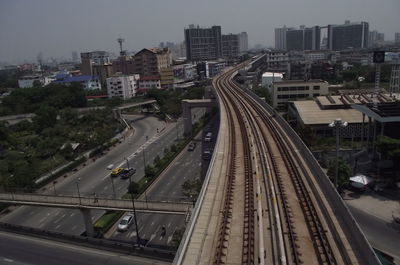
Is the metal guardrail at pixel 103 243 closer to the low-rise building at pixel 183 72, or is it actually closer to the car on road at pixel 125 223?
the car on road at pixel 125 223

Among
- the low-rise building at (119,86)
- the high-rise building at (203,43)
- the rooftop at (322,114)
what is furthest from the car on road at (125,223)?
the high-rise building at (203,43)

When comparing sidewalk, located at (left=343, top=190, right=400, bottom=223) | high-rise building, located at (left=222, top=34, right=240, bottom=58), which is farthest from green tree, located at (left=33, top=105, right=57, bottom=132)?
high-rise building, located at (left=222, top=34, right=240, bottom=58)

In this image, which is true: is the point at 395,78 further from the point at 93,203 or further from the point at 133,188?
the point at 93,203

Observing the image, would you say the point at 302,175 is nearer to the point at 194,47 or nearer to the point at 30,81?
the point at 30,81

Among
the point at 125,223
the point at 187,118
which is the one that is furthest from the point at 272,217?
the point at 187,118

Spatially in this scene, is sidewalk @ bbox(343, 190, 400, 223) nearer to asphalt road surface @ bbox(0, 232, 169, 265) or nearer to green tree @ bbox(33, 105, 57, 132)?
asphalt road surface @ bbox(0, 232, 169, 265)
